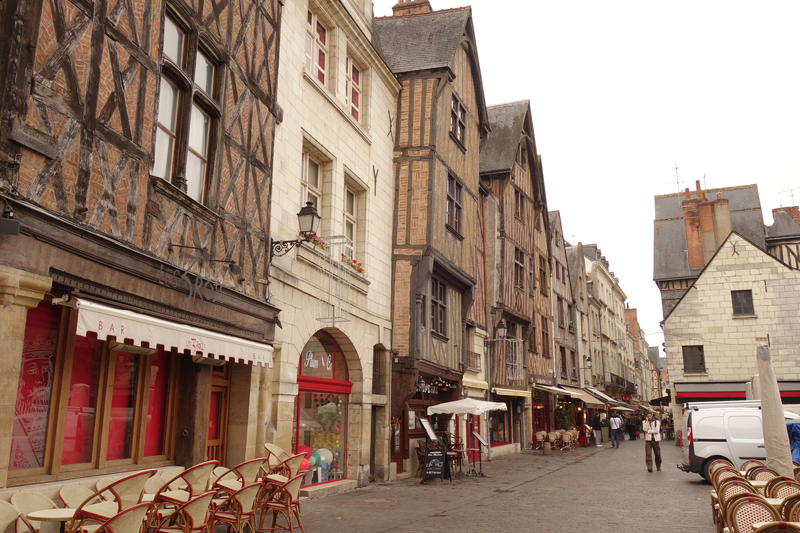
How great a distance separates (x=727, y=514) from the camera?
4.59m

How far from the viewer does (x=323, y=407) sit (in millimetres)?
10664

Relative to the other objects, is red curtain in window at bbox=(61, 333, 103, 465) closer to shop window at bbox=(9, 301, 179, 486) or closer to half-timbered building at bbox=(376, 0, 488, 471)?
shop window at bbox=(9, 301, 179, 486)

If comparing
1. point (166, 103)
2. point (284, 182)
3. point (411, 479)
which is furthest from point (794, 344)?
point (166, 103)

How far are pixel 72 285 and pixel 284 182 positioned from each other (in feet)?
14.9

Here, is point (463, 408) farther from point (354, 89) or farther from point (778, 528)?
point (778, 528)

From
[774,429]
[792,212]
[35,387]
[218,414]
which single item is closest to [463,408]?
[218,414]

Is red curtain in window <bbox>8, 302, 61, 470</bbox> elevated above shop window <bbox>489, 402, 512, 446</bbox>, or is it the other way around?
red curtain in window <bbox>8, 302, 61, 470</bbox>

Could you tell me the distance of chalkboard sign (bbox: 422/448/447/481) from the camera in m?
12.0

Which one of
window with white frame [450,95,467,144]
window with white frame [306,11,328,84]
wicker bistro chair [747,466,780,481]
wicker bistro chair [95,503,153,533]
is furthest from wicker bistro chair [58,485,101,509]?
window with white frame [450,95,467,144]

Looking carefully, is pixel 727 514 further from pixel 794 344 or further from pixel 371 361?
pixel 794 344

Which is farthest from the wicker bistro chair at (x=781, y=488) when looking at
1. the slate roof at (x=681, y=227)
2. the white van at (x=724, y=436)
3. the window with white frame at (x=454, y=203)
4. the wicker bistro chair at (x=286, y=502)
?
the slate roof at (x=681, y=227)

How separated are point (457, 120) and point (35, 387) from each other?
490 inches

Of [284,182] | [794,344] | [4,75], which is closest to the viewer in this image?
[4,75]

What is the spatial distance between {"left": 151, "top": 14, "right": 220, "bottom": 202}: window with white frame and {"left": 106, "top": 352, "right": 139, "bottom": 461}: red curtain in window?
1891mm
